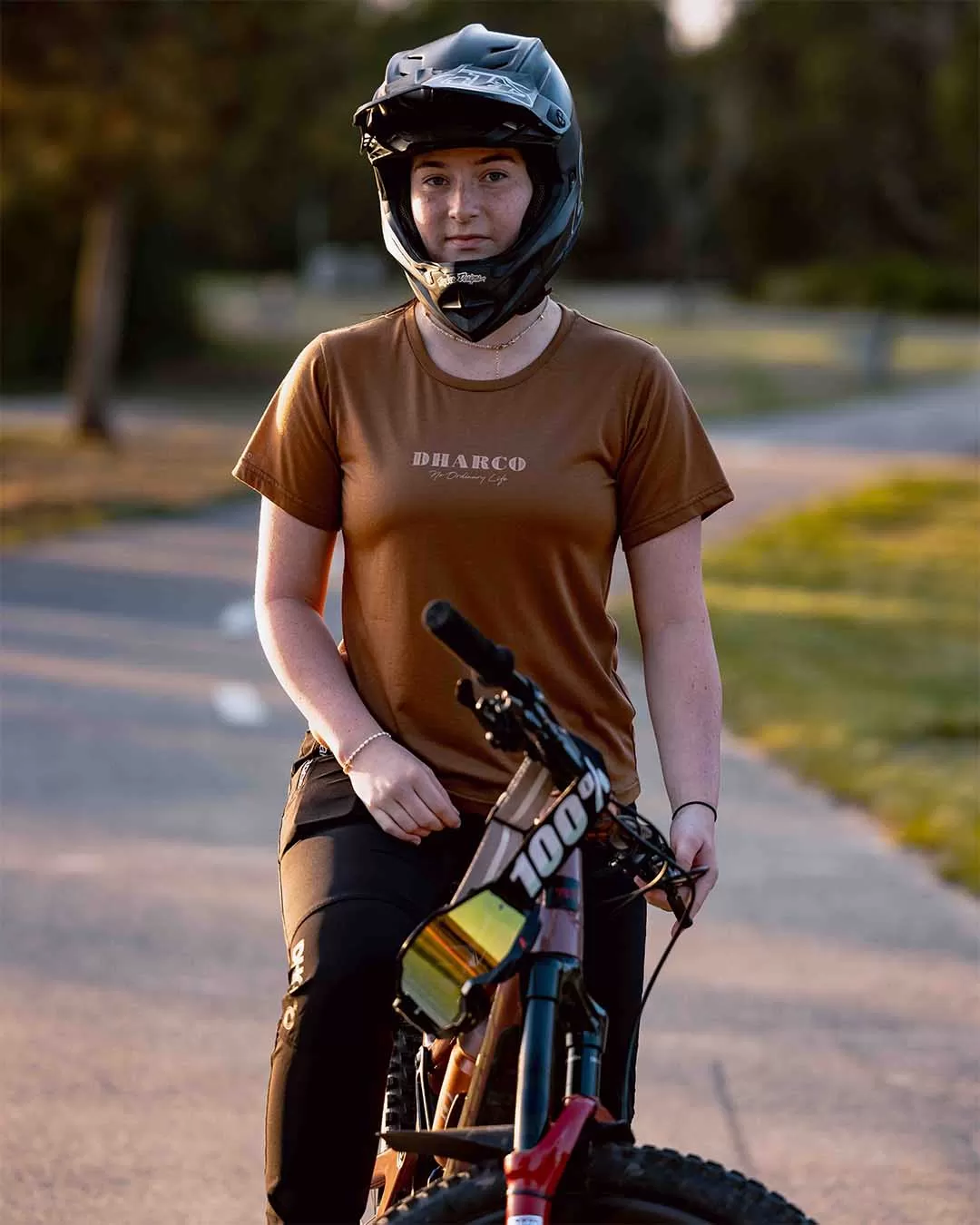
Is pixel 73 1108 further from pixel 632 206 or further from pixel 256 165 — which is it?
pixel 632 206

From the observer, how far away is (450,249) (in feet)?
9.30

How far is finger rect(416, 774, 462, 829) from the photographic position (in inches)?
107

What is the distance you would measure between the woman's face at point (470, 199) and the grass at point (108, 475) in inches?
432

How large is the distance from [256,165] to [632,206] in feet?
161

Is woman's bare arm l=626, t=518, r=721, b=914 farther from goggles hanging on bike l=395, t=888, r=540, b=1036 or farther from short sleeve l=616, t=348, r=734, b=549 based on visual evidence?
goggles hanging on bike l=395, t=888, r=540, b=1036

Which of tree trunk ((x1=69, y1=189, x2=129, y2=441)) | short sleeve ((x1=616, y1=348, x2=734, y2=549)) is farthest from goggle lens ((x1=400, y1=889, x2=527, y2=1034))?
tree trunk ((x1=69, y1=189, x2=129, y2=441))

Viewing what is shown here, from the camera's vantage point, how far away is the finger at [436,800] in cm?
271

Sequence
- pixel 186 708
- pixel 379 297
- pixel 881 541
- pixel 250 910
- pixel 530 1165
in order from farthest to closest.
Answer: pixel 379 297 < pixel 881 541 < pixel 186 708 < pixel 250 910 < pixel 530 1165

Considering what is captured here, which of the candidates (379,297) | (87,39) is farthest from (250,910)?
(379,297)

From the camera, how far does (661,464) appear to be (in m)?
2.88

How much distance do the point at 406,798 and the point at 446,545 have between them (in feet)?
1.09

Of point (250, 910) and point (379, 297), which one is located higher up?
point (250, 910)

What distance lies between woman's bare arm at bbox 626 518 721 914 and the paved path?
1807mm

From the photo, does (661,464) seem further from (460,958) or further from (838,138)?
(838,138)
